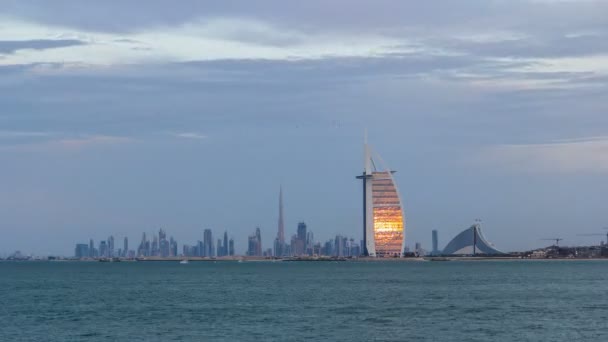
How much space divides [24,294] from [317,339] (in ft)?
219

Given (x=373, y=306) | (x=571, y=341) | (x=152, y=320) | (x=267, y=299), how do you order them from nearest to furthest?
(x=571, y=341) → (x=152, y=320) → (x=373, y=306) → (x=267, y=299)

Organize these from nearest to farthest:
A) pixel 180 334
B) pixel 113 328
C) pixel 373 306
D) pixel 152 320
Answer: pixel 180 334 < pixel 113 328 < pixel 152 320 < pixel 373 306

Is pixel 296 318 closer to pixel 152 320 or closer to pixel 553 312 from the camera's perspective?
pixel 152 320

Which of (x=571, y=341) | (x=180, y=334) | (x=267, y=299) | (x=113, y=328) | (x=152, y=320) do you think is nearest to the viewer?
(x=571, y=341)

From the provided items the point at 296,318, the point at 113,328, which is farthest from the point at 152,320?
the point at 296,318

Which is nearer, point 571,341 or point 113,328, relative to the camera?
point 571,341

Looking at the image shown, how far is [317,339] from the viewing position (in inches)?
2643

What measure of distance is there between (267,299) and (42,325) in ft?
104

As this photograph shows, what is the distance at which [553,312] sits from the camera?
283ft

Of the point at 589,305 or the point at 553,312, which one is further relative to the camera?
the point at 589,305

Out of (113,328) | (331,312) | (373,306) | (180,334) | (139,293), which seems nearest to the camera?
(180,334)

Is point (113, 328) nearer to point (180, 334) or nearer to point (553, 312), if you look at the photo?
point (180, 334)

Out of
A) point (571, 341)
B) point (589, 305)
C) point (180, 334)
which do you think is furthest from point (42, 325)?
point (589, 305)

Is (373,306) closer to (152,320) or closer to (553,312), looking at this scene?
(553,312)
